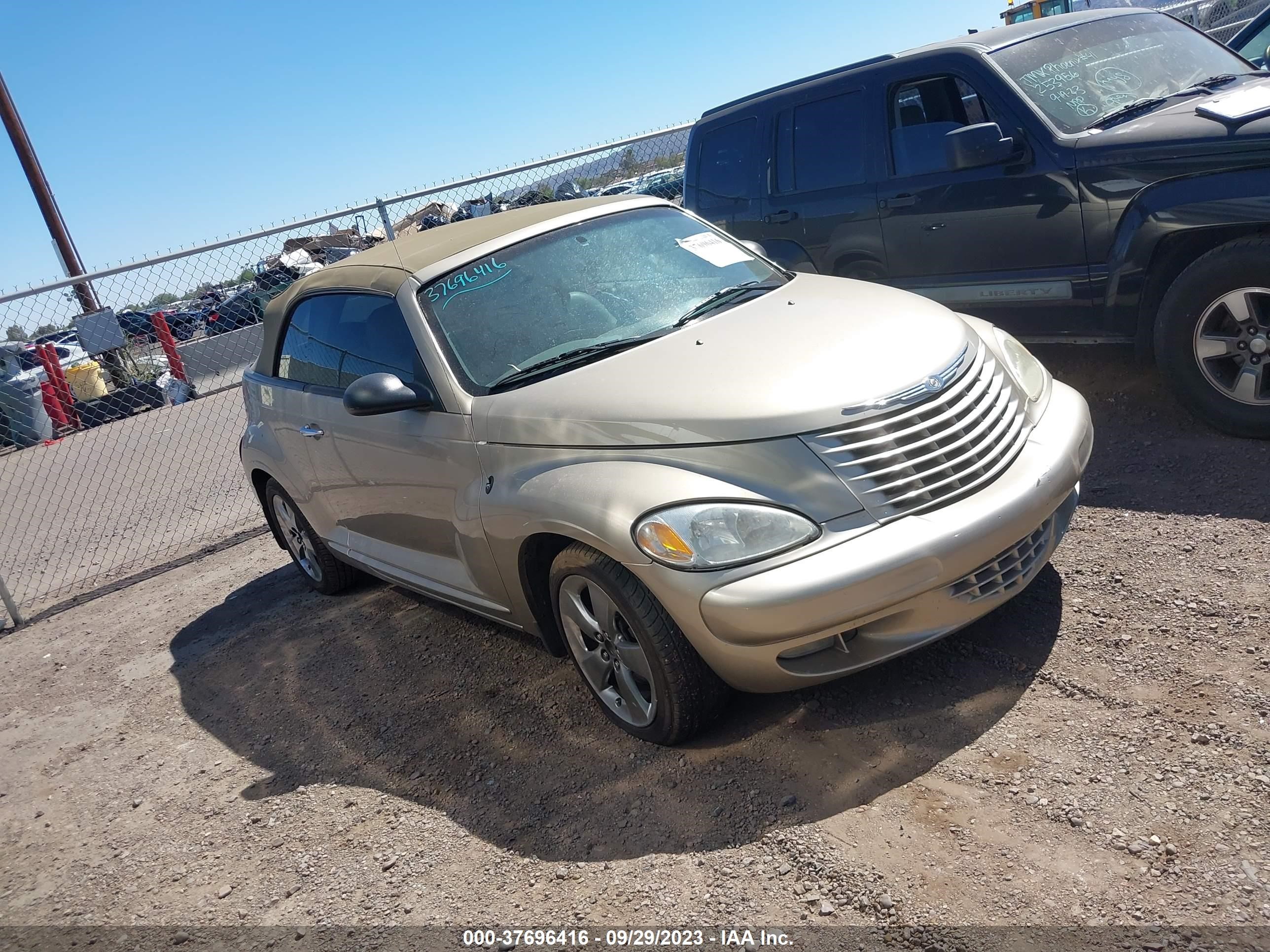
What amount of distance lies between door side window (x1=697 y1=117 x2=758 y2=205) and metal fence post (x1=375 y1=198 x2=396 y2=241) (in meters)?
2.92

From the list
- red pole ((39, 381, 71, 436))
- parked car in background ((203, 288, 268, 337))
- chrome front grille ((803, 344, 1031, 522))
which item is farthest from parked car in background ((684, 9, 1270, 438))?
red pole ((39, 381, 71, 436))

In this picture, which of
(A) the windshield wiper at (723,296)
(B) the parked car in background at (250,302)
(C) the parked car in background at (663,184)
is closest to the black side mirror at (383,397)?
(A) the windshield wiper at (723,296)

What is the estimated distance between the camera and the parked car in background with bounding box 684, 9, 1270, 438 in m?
4.60

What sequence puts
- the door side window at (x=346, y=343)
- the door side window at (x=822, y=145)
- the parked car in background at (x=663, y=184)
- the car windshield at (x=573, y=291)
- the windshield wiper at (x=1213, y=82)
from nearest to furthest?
the car windshield at (x=573, y=291), the door side window at (x=346, y=343), the windshield wiper at (x=1213, y=82), the door side window at (x=822, y=145), the parked car in background at (x=663, y=184)

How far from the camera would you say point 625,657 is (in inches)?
133

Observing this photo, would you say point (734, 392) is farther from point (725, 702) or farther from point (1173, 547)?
point (1173, 547)

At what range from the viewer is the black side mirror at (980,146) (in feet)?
17.1

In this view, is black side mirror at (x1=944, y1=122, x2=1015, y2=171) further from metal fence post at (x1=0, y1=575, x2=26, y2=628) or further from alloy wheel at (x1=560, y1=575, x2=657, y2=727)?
metal fence post at (x1=0, y1=575, x2=26, y2=628)

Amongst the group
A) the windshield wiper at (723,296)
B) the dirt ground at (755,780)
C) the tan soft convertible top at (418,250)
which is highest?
the tan soft convertible top at (418,250)

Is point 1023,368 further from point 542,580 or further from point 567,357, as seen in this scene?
point 542,580

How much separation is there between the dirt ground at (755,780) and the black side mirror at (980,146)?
157 cm

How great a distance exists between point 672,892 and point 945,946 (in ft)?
2.43

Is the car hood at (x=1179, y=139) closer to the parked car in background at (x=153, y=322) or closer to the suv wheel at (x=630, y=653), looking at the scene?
the suv wheel at (x=630, y=653)

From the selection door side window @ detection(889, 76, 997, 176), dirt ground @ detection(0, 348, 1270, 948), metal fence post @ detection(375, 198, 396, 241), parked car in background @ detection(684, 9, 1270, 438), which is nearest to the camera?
dirt ground @ detection(0, 348, 1270, 948)
